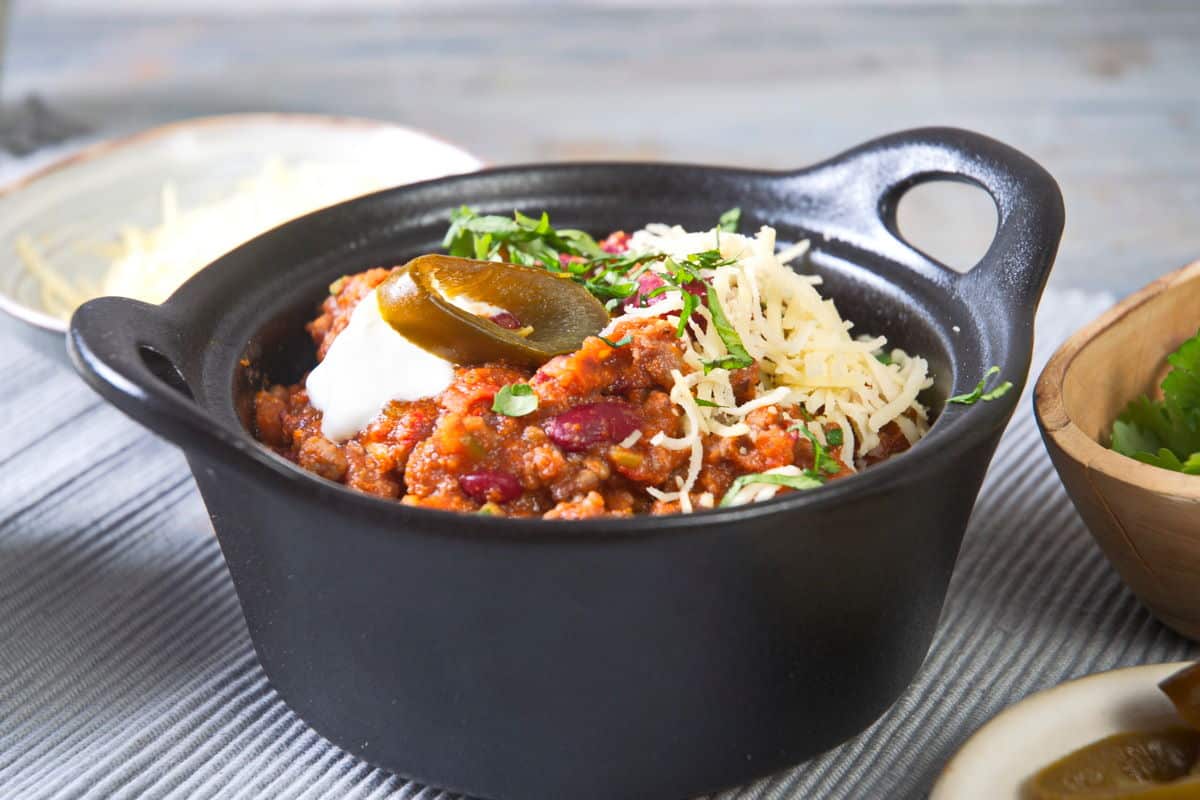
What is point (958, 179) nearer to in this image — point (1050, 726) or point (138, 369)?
point (1050, 726)

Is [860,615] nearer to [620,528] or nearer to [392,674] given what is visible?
[620,528]

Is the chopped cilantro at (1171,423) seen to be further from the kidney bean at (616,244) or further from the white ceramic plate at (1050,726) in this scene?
the kidney bean at (616,244)

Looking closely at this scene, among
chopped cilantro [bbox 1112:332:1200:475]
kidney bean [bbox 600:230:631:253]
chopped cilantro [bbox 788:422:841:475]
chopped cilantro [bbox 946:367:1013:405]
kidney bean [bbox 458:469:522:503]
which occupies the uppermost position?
chopped cilantro [bbox 946:367:1013:405]

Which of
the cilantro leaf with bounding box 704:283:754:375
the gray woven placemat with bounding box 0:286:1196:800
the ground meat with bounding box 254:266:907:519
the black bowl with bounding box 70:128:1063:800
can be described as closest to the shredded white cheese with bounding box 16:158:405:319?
the gray woven placemat with bounding box 0:286:1196:800

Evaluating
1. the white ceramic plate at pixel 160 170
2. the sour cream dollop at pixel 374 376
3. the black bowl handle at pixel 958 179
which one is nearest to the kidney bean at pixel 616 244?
the black bowl handle at pixel 958 179

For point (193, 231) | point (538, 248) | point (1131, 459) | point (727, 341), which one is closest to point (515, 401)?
point (727, 341)

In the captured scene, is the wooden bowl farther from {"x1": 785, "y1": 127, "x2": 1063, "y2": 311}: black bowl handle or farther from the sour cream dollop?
the sour cream dollop

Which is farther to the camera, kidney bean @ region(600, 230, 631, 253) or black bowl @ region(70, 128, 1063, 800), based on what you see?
kidney bean @ region(600, 230, 631, 253)

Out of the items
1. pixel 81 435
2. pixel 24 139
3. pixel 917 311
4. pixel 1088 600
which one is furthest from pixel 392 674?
pixel 24 139
